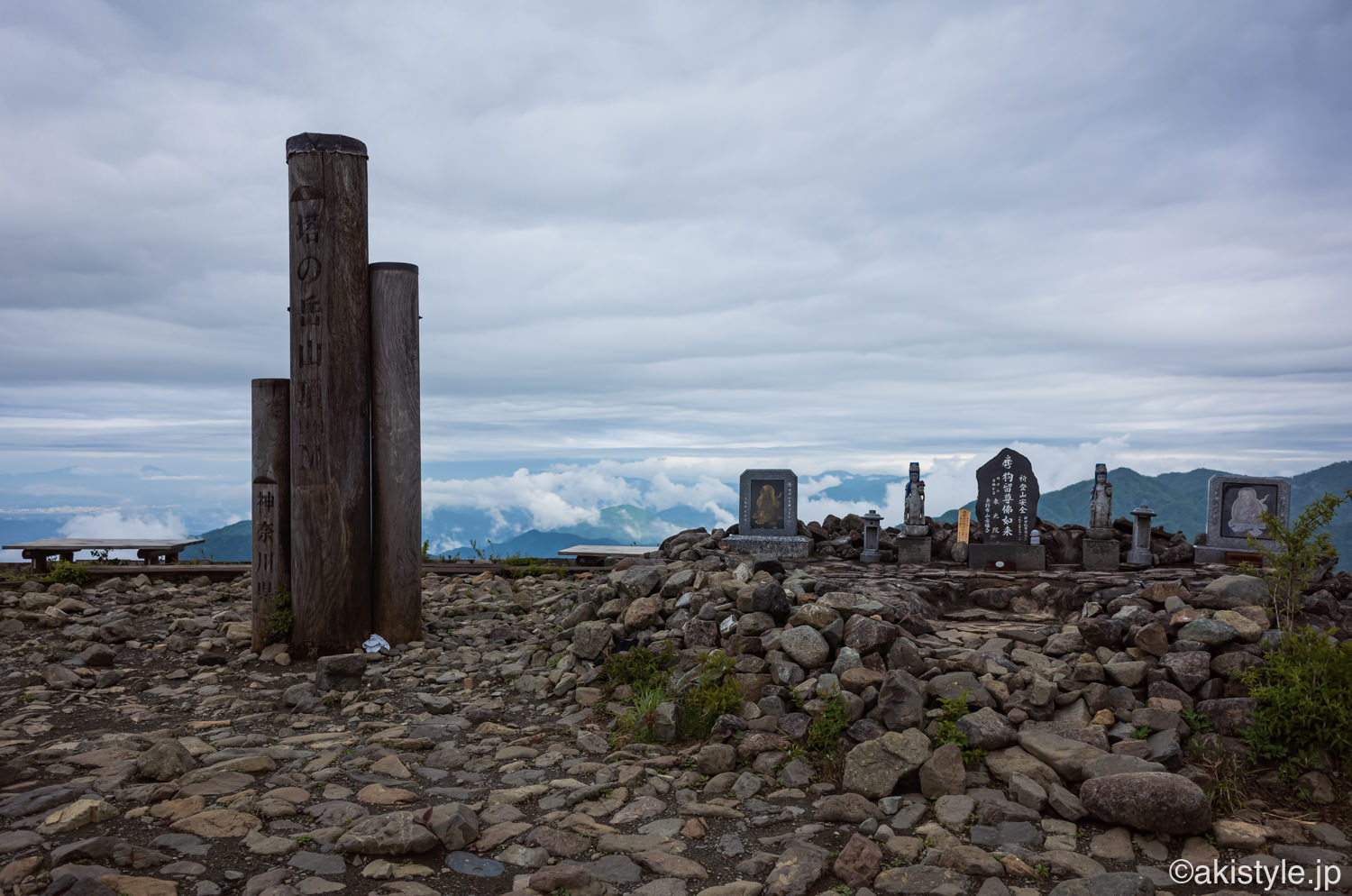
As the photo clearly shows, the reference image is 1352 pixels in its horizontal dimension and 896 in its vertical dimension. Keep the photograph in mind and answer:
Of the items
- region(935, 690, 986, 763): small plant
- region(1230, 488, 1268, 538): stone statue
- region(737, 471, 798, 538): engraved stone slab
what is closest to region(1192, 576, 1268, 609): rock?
region(935, 690, 986, 763): small plant

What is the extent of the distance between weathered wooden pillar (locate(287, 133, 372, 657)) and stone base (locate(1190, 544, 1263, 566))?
11.1 m

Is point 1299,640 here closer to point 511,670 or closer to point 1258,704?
point 1258,704

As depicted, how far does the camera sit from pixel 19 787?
18.7 feet

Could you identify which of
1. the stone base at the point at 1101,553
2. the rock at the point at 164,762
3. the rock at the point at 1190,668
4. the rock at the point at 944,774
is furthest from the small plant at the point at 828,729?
the stone base at the point at 1101,553

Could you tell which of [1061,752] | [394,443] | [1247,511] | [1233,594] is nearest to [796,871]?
[1061,752]

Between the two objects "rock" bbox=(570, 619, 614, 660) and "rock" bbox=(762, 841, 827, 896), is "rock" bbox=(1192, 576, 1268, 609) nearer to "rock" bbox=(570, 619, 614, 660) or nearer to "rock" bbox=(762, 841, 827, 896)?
"rock" bbox=(762, 841, 827, 896)

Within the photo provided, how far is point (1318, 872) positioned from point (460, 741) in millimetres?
6023

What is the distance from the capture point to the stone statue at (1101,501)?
503 inches

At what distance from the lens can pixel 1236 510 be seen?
12.4 meters

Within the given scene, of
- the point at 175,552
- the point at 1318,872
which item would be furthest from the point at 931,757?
the point at 175,552

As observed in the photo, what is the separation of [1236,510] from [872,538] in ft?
17.5

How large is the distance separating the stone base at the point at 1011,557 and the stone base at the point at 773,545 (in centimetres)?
253

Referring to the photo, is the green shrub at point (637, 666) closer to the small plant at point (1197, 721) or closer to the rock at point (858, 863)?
the rock at point (858, 863)

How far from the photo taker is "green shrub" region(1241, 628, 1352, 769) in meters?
5.91
